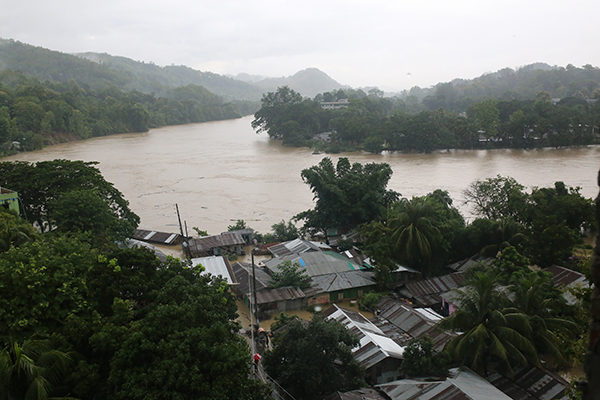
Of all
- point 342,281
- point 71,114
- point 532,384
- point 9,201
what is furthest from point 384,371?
point 71,114

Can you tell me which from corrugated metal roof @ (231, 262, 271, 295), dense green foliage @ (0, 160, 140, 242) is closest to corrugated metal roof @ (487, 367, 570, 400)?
corrugated metal roof @ (231, 262, 271, 295)

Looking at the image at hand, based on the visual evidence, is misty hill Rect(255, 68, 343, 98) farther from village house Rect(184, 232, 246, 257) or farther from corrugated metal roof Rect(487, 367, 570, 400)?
corrugated metal roof Rect(487, 367, 570, 400)

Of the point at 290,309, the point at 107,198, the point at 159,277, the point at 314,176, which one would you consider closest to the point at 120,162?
the point at 107,198

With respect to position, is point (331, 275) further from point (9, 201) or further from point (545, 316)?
point (9, 201)

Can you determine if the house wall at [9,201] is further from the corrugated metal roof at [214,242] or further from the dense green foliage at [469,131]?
the dense green foliage at [469,131]

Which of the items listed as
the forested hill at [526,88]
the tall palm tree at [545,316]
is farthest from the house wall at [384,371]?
the forested hill at [526,88]

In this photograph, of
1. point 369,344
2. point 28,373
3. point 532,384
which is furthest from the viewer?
point 369,344
